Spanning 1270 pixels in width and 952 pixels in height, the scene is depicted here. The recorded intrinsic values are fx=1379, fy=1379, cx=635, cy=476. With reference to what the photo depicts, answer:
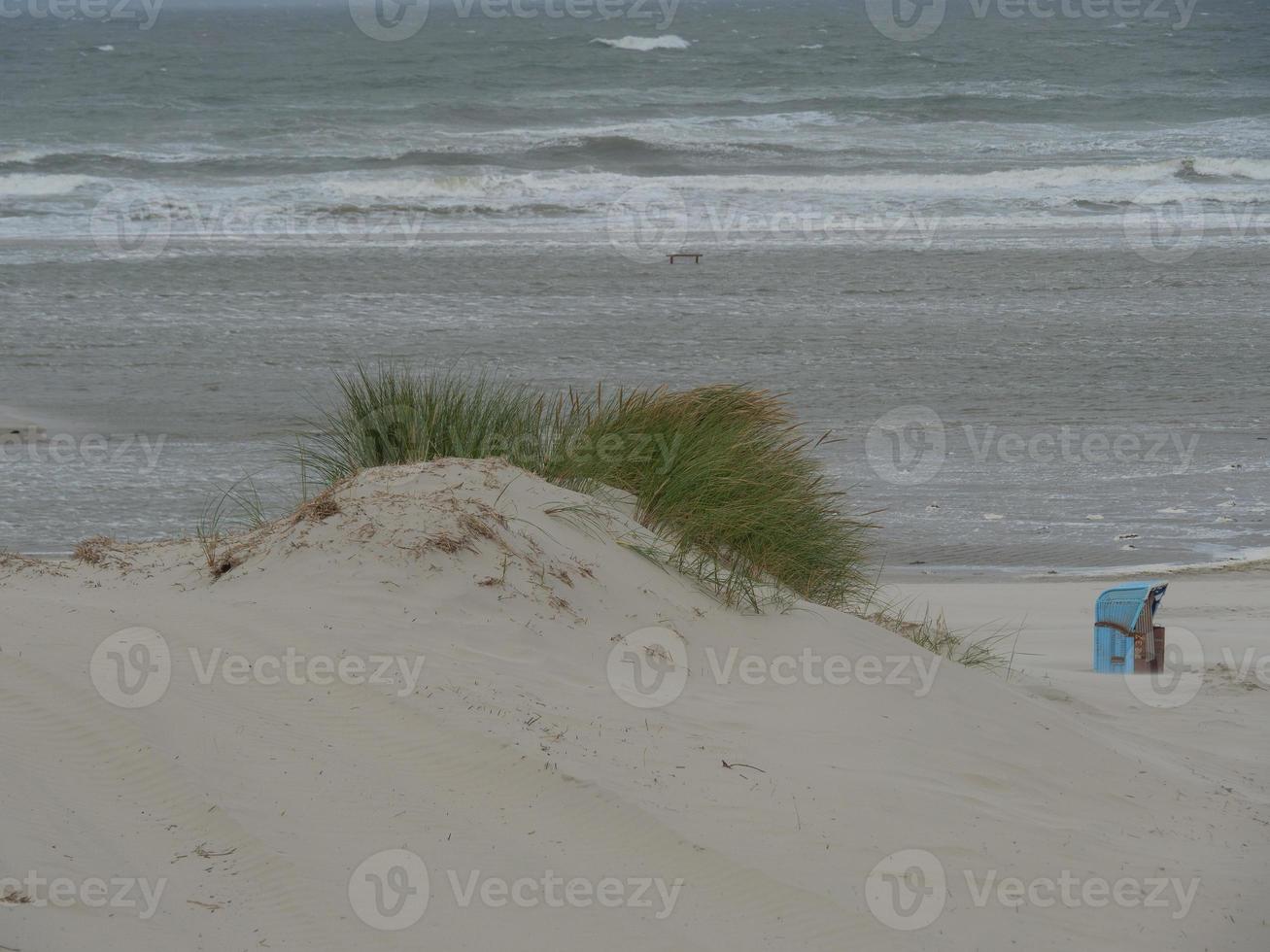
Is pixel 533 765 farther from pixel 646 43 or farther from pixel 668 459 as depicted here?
pixel 646 43

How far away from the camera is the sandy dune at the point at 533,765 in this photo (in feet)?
10.8

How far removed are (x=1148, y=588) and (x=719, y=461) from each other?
6.73 ft

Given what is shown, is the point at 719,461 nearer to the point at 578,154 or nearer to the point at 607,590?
the point at 607,590

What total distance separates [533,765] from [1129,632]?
3575mm

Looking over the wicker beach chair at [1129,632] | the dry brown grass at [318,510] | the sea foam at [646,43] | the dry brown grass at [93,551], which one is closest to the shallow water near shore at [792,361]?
the wicker beach chair at [1129,632]

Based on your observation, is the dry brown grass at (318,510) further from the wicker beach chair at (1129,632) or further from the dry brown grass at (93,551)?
the wicker beach chair at (1129,632)

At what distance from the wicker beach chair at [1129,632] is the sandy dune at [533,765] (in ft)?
2.38

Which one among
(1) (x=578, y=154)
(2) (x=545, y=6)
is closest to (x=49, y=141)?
(1) (x=578, y=154)

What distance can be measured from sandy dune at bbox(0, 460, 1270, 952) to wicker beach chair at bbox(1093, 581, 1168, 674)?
28.5 inches

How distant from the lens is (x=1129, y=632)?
6.32m

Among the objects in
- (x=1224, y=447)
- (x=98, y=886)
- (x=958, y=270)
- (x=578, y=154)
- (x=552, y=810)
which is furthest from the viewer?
(x=578, y=154)

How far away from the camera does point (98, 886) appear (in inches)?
123

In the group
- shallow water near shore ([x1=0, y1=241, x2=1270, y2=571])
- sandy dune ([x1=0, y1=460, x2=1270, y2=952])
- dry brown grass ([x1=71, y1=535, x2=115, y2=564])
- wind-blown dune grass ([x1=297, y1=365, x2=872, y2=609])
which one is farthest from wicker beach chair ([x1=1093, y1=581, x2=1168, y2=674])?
dry brown grass ([x1=71, y1=535, x2=115, y2=564])

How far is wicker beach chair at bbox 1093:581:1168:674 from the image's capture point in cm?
630
